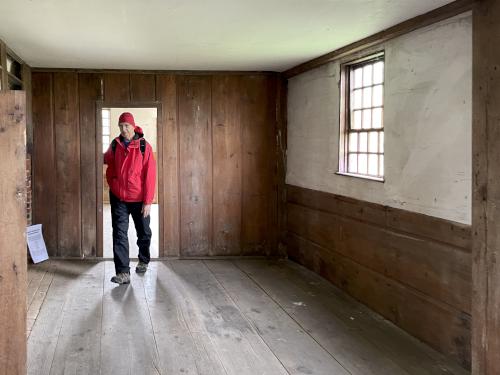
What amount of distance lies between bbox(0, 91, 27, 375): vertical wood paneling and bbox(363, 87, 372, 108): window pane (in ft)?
10.8

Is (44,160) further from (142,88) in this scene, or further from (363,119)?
(363,119)

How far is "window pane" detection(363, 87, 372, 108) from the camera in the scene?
5236 mm

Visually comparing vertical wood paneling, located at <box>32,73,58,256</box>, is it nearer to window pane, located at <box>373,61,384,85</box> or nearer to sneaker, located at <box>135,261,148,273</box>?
sneaker, located at <box>135,261,148,273</box>

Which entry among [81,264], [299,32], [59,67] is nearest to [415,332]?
[299,32]

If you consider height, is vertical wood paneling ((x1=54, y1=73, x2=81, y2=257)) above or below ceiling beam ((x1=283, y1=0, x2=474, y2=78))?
below

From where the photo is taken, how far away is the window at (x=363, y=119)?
16.7 feet

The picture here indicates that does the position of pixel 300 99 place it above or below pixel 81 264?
above

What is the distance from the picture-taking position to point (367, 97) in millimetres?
5293

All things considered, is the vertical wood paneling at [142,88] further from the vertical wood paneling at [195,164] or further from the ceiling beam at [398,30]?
the ceiling beam at [398,30]

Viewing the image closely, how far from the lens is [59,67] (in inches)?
270

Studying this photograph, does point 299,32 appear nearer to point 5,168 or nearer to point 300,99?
point 300,99

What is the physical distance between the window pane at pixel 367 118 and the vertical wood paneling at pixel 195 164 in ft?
7.97

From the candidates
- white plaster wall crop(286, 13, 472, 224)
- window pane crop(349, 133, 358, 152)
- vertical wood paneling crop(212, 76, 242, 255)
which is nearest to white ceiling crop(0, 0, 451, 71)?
white plaster wall crop(286, 13, 472, 224)

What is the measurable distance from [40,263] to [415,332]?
14.2ft
